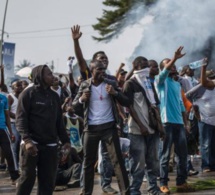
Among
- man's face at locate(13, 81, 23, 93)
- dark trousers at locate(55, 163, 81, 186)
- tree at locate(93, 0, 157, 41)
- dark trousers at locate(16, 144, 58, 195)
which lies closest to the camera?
dark trousers at locate(16, 144, 58, 195)

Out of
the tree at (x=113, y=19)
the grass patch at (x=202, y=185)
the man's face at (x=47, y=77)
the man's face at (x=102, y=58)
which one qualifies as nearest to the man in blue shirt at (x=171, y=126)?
the grass patch at (x=202, y=185)

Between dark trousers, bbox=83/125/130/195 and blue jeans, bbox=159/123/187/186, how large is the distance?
1.54 metres

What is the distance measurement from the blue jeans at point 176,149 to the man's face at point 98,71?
1773 mm

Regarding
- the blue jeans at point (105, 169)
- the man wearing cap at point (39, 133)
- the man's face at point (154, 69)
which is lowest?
the blue jeans at point (105, 169)

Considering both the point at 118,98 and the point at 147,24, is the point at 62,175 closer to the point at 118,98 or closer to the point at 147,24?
the point at 118,98

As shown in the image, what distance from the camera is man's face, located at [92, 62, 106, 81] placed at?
887 cm

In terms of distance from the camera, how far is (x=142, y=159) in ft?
30.3

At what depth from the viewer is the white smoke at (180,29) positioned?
85.8 feet

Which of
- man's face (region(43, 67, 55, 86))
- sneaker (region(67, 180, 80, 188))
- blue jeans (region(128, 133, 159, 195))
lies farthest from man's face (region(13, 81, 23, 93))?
man's face (region(43, 67, 55, 86))

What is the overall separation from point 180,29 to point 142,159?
18224mm

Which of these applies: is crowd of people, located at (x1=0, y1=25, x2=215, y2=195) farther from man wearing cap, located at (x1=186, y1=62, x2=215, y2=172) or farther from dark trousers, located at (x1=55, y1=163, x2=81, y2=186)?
man wearing cap, located at (x1=186, y1=62, x2=215, y2=172)

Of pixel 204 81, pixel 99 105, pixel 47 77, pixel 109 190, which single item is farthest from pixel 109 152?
pixel 204 81

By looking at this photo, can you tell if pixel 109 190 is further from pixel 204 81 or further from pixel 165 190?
pixel 204 81

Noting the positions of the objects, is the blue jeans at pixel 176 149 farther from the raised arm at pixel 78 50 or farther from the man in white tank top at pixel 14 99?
the man in white tank top at pixel 14 99
